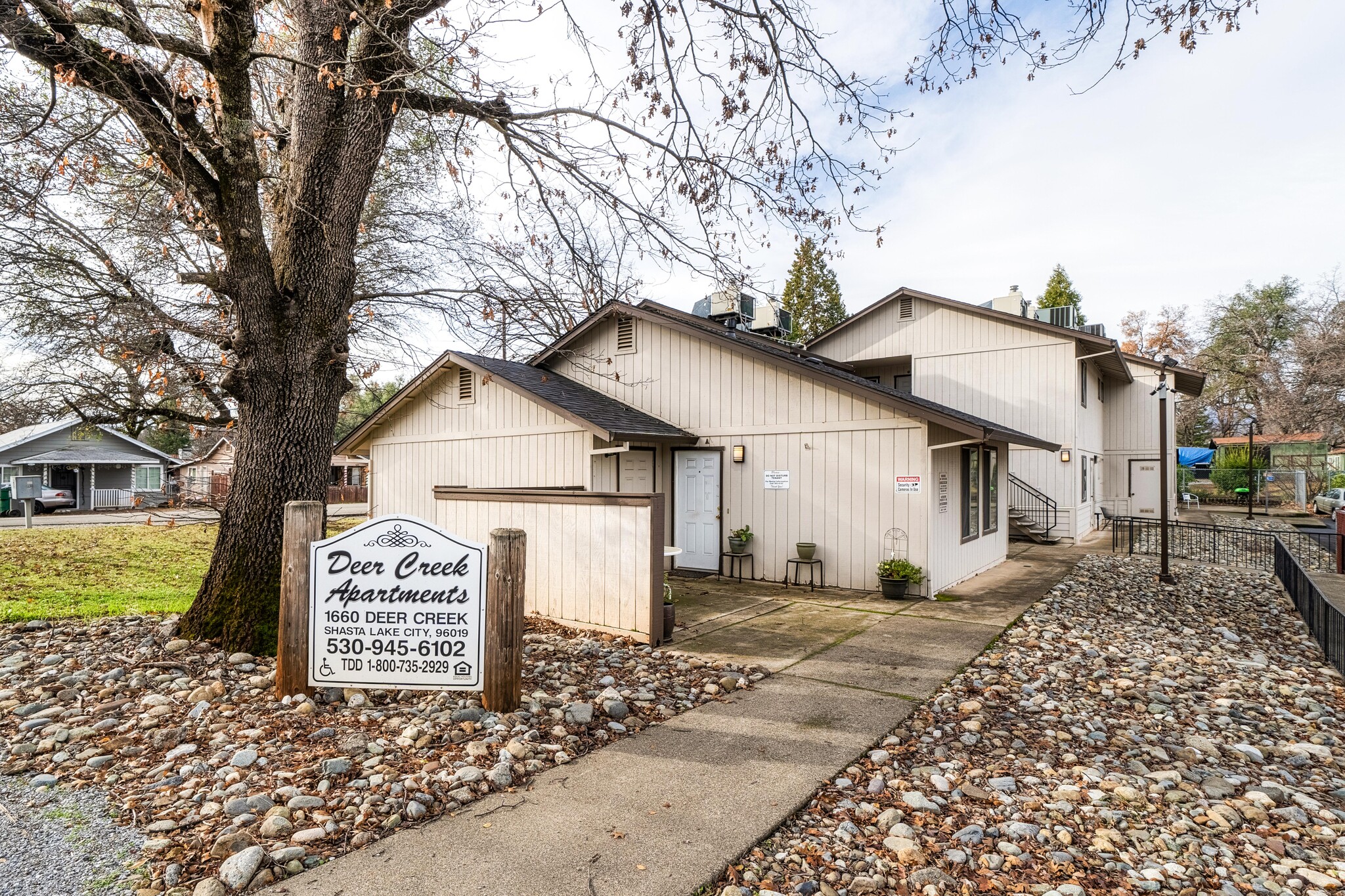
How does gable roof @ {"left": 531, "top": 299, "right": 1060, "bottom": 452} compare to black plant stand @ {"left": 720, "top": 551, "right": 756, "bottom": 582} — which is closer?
gable roof @ {"left": 531, "top": 299, "right": 1060, "bottom": 452}

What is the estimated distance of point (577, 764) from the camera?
3.88m

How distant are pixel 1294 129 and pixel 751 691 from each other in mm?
5630

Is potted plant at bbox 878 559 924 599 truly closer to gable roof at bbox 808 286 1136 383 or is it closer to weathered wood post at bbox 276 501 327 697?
weathered wood post at bbox 276 501 327 697

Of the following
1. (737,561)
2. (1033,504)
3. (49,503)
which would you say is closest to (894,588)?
(737,561)

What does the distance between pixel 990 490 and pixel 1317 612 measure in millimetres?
5391

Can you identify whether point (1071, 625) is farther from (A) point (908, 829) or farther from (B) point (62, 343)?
(B) point (62, 343)

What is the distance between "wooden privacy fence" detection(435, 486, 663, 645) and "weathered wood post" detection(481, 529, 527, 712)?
73.6 inches

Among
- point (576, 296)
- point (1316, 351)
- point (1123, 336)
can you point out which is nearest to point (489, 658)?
point (576, 296)

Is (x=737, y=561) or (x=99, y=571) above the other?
(x=737, y=561)

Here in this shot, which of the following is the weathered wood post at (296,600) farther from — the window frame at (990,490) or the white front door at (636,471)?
the window frame at (990,490)

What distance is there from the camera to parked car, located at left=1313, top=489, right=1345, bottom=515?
801 inches

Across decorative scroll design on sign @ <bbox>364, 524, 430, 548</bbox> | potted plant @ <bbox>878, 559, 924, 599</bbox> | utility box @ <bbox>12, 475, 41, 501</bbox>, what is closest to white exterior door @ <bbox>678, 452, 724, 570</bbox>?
potted plant @ <bbox>878, 559, 924, 599</bbox>

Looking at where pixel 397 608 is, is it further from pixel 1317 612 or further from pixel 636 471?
pixel 1317 612

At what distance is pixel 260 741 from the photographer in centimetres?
396
